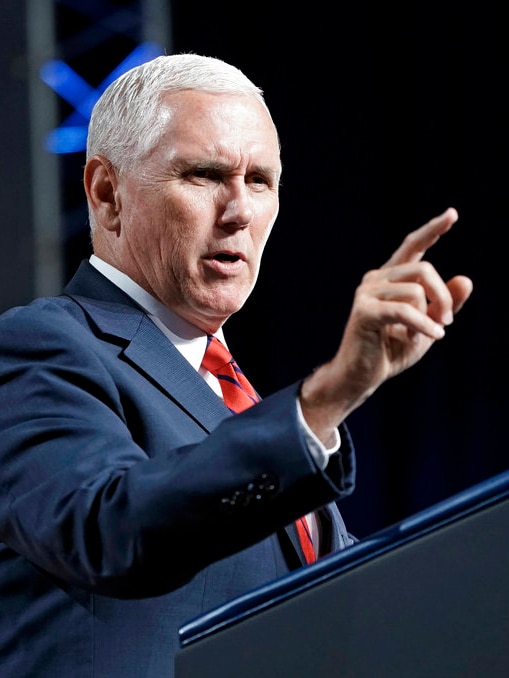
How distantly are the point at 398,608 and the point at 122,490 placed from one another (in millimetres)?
283

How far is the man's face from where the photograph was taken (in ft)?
4.80

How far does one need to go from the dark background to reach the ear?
2355 millimetres


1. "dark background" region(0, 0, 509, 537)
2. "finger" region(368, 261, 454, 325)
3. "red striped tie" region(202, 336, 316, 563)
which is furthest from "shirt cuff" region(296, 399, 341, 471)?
"dark background" region(0, 0, 509, 537)

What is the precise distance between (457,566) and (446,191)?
332 centimetres

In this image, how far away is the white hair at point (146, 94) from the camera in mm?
1489

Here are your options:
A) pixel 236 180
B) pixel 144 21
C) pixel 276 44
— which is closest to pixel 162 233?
pixel 236 180

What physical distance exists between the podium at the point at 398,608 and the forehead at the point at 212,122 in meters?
0.76

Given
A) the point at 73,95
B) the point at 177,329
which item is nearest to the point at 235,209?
the point at 177,329

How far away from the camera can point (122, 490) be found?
0.97 m

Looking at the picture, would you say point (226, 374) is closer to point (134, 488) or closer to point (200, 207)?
point (200, 207)

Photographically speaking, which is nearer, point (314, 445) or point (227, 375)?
point (314, 445)

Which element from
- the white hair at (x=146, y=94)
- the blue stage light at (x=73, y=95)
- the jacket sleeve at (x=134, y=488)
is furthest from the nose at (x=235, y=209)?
the blue stage light at (x=73, y=95)

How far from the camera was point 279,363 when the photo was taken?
4105 millimetres

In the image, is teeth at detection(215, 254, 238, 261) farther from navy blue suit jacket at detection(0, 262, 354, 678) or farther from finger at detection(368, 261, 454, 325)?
finger at detection(368, 261, 454, 325)
